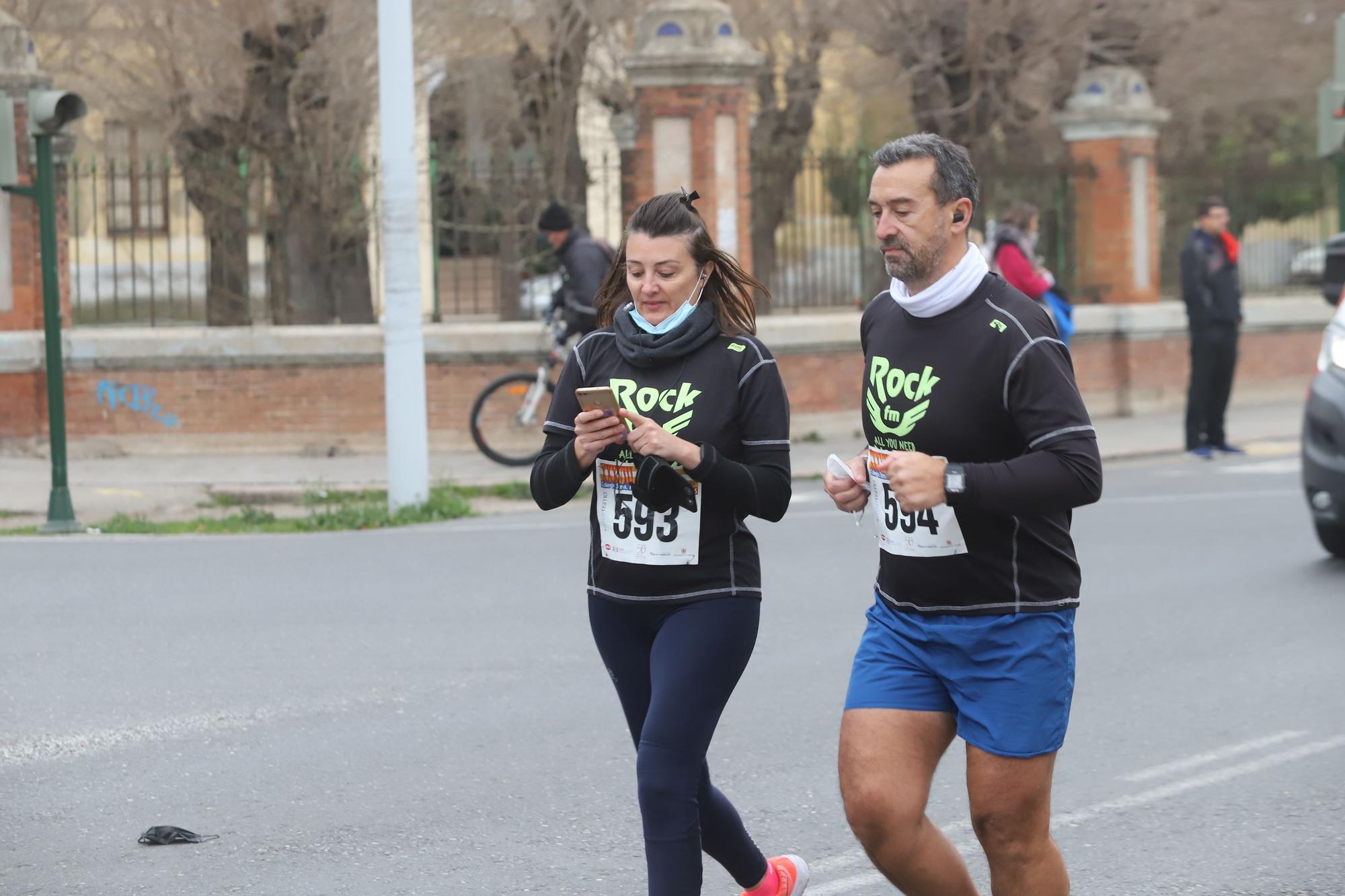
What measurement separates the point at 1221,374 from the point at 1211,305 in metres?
0.60

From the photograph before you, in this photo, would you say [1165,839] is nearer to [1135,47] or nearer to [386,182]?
[386,182]

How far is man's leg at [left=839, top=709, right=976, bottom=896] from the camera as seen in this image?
3.82 metres

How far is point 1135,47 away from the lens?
22000 millimetres

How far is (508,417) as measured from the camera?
15.7 metres

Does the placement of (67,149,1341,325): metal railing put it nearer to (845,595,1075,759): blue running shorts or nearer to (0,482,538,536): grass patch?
(0,482,538,536): grass patch

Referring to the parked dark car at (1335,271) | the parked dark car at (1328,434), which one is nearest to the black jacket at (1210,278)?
the parked dark car at (1335,271)

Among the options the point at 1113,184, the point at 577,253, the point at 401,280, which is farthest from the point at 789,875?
the point at 1113,184

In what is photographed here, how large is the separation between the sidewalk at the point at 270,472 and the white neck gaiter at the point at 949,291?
32.2 feet

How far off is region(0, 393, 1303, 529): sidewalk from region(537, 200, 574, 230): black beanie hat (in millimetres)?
1949

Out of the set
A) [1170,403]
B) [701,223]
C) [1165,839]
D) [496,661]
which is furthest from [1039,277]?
[701,223]

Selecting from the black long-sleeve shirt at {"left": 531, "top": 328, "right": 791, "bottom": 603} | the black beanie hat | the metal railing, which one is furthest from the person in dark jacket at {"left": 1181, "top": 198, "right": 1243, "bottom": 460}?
the black long-sleeve shirt at {"left": 531, "top": 328, "right": 791, "bottom": 603}

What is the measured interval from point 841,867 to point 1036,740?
1577 millimetres

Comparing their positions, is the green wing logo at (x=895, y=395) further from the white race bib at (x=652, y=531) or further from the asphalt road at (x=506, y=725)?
the asphalt road at (x=506, y=725)

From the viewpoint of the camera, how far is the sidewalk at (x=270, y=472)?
44.7 ft
